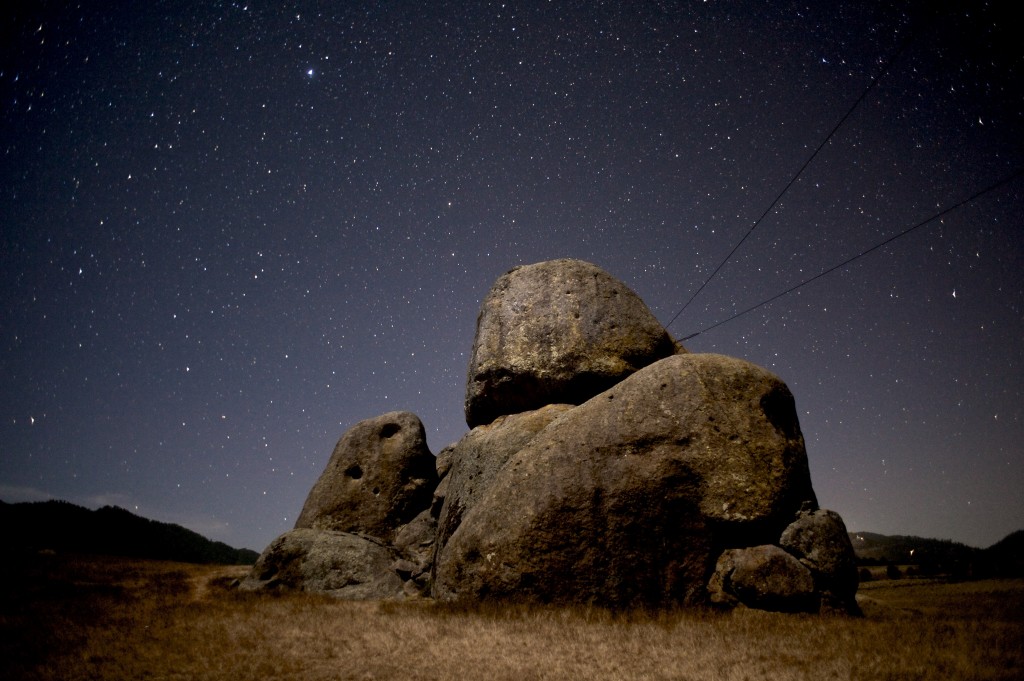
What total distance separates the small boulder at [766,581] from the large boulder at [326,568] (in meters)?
7.29

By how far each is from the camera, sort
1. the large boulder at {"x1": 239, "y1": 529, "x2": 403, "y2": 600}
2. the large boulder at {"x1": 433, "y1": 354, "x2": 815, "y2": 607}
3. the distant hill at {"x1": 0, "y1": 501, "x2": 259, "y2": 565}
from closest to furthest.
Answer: the large boulder at {"x1": 433, "y1": 354, "x2": 815, "y2": 607}, the large boulder at {"x1": 239, "y1": 529, "x2": 403, "y2": 600}, the distant hill at {"x1": 0, "y1": 501, "x2": 259, "y2": 565}

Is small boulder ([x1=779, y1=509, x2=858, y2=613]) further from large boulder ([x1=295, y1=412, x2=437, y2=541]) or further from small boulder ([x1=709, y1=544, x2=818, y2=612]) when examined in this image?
large boulder ([x1=295, y1=412, x2=437, y2=541])

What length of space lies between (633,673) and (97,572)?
15914 mm

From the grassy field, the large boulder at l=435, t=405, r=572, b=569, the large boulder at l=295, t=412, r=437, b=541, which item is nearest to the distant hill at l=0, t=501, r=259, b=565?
the large boulder at l=295, t=412, r=437, b=541

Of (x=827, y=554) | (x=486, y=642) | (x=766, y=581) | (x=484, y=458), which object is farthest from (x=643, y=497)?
(x=484, y=458)

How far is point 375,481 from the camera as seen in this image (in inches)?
643

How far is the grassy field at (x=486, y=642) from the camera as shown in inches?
187

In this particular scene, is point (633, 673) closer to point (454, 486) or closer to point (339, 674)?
point (339, 674)

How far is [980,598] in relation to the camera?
8648 millimetres

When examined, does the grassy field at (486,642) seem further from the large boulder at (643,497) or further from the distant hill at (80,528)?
the distant hill at (80,528)

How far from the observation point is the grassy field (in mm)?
4754

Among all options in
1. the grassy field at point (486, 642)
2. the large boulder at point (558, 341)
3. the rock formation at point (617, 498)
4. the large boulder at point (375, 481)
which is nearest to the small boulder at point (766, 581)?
the rock formation at point (617, 498)

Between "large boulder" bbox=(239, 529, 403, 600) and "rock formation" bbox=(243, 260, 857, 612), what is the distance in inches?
1.4

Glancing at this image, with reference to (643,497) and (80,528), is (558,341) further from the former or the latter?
(80,528)
